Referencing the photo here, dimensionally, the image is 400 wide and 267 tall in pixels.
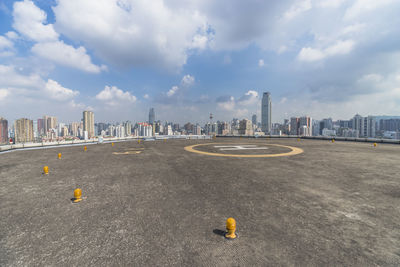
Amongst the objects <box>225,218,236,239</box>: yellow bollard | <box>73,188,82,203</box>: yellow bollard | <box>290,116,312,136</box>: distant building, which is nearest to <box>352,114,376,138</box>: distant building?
<box>290,116,312,136</box>: distant building

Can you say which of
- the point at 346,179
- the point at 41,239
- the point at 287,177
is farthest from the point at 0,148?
the point at 346,179

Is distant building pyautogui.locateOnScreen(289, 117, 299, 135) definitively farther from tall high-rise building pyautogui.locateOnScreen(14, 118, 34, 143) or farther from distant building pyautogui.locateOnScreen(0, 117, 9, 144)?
distant building pyautogui.locateOnScreen(0, 117, 9, 144)

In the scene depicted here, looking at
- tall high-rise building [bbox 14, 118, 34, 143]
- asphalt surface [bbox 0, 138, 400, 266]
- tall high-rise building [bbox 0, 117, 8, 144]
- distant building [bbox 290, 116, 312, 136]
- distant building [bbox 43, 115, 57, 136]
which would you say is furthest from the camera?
distant building [bbox 43, 115, 57, 136]

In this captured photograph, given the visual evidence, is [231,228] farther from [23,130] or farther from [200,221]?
[23,130]

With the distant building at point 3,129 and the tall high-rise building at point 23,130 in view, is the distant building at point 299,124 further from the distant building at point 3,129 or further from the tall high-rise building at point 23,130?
the distant building at point 3,129

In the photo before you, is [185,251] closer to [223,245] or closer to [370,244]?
[223,245]

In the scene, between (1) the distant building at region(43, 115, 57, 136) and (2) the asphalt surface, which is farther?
(1) the distant building at region(43, 115, 57, 136)
